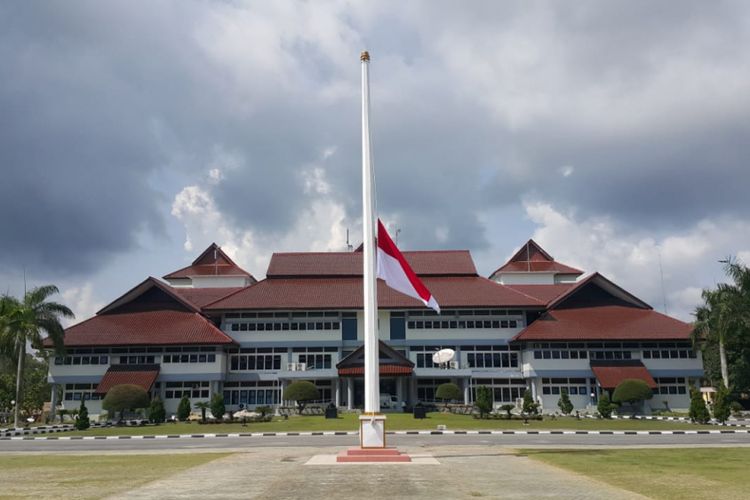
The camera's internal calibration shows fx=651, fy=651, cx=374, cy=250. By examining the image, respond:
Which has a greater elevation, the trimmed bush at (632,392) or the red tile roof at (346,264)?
the red tile roof at (346,264)

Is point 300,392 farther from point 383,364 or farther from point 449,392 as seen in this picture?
point 449,392

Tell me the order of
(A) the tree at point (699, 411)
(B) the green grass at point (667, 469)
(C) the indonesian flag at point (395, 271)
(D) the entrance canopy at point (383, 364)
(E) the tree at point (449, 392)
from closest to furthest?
(B) the green grass at point (667, 469), (C) the indonesian flag at point (395, 271), (A) the tree at point (699, 411), (E) the tree at point (449, 392), (D) the entrance canopy at point (383, 364)

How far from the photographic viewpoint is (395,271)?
18641mm

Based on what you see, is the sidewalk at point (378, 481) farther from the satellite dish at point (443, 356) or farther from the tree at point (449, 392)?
the satellite dish at point (443, 356)

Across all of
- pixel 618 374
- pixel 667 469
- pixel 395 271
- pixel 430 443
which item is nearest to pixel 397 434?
pixel 430 443

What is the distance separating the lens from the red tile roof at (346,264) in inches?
2195

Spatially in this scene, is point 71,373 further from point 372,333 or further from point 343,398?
point 372,333

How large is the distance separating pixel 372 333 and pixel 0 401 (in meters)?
51.8

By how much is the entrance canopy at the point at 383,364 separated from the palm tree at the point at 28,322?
62.8 feet

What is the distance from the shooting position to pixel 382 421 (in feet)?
57.8

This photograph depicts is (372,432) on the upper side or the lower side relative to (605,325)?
lower

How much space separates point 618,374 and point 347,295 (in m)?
21.1

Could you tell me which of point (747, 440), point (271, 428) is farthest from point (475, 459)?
point (271, 428)

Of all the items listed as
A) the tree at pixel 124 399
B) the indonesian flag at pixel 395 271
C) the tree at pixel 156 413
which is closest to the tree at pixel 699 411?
the indonesian flag at pixel 395 271
